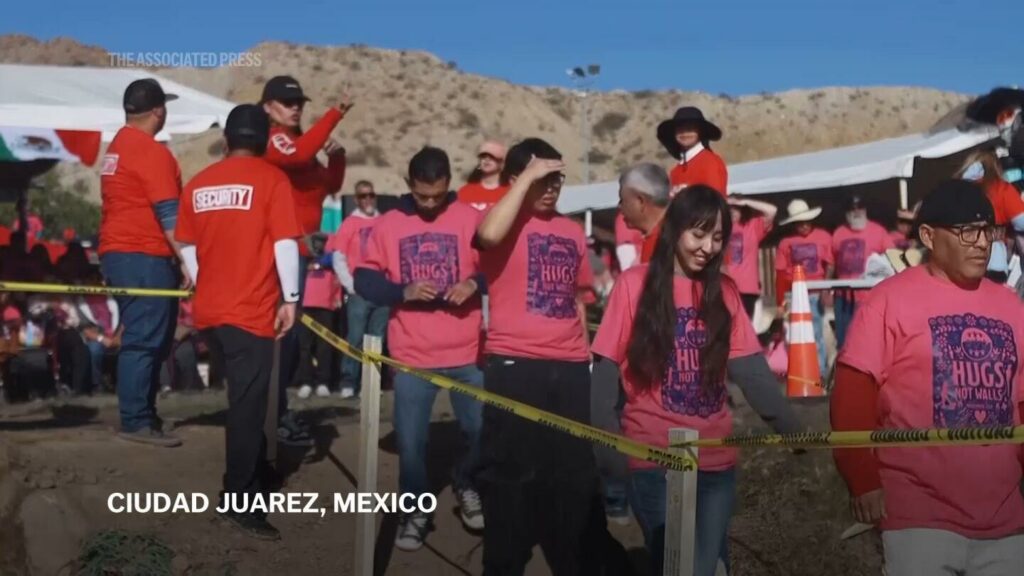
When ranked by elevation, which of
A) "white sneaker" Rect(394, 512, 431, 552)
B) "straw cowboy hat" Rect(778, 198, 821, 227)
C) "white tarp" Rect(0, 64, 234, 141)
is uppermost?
"white tarp" Rect(0, 64, 234, 141)

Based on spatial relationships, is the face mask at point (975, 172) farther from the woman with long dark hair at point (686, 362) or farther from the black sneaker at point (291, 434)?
the black sneaker at point (291, 434)

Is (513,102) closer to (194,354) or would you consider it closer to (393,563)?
(194,354)

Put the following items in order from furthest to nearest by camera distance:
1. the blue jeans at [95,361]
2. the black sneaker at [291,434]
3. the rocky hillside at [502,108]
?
the rocky hillside at [502,108], the blue jeans at [95,361], the black sneaker at [291,434]

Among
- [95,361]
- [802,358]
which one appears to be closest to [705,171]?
[802,358]

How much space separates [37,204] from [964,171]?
48.3 meters

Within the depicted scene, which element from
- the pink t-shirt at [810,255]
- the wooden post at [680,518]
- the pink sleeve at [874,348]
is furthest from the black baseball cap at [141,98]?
the pink t-shirt at [810,255]

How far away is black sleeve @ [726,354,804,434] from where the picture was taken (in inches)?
190

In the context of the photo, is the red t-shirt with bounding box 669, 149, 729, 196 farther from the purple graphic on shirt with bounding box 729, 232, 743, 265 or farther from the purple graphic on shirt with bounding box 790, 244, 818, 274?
the purple graphic on shirt with bounding box 790, 244, 818, 274

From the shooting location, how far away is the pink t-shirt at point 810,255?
15133 mm

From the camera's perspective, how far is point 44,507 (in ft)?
23.7

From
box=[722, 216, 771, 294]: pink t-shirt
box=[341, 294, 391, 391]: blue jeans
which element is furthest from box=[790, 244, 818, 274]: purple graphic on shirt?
Result: box=[341, 294, 391, 391]: blue jeans

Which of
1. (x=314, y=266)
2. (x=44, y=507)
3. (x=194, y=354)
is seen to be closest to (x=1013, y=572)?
(x=44, y=507)

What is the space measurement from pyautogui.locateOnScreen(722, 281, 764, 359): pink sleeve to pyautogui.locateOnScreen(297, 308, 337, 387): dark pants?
8.89 metres

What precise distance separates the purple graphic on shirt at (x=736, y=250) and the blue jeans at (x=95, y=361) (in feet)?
20.6
